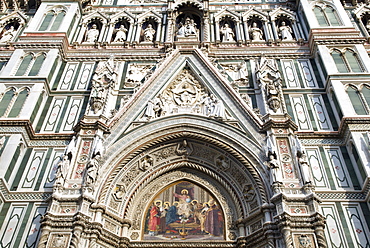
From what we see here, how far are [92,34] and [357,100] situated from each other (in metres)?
8.91

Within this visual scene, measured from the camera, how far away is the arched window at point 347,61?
13102 millimetres

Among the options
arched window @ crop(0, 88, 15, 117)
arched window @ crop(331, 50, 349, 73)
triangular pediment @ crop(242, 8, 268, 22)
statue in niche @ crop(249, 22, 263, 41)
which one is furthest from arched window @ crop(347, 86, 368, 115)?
arched window @ crop(0, 88, 15, 117)

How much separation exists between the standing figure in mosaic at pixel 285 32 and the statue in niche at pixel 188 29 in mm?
2902

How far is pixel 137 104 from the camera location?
12547mm

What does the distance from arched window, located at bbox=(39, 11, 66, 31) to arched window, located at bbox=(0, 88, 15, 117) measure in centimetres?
309

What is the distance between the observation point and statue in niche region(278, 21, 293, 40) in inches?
596

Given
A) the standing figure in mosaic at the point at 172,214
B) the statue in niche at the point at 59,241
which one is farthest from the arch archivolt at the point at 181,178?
the statue in niche at the point at 59,241

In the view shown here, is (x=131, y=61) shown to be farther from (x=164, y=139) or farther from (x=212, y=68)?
(x=164, y=139)

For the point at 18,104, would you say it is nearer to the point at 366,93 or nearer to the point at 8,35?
the point at 8,35

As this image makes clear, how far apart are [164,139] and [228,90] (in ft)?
8.00

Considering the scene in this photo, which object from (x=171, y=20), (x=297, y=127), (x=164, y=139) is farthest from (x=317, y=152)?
(x=171, y=20)

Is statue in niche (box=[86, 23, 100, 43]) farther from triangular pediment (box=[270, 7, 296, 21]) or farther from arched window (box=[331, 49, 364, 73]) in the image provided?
arched window (box=[331, 49, 364, 73])

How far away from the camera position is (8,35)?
15508 mm

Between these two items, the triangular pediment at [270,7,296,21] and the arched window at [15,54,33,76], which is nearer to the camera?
the arched window at [15,54,33,76]
